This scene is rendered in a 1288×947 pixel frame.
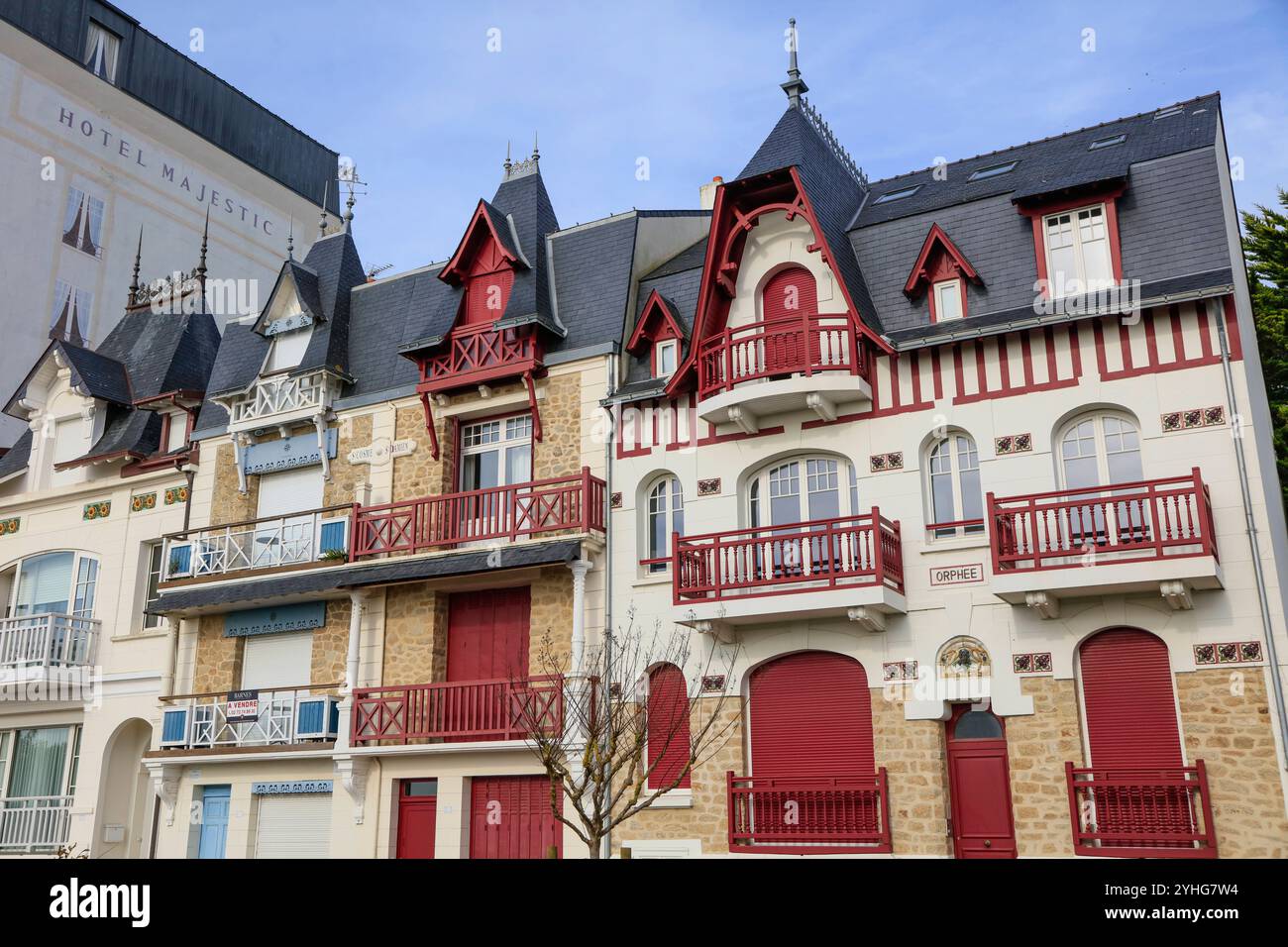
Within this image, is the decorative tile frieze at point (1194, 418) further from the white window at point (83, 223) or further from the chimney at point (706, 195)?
the white window at point (83, 223)

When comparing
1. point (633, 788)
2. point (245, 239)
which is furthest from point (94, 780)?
point (245, 239)

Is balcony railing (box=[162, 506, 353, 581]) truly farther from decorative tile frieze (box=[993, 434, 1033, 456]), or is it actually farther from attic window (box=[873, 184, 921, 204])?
decorative tile frieze (box=[993, 434, 1033, 456])

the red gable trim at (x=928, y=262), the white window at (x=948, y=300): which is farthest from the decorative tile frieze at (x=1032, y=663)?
the red gable trim at (x=928, y=262)

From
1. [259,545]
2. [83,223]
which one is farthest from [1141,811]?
[83,223]

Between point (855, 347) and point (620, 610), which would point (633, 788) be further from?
point (855, 347)

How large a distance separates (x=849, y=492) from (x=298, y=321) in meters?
12.8

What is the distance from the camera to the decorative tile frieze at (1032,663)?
16.5 metres

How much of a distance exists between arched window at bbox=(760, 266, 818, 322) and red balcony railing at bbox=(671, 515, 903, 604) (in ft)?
12.1

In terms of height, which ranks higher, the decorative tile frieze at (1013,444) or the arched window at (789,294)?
the arched window at (789,294)

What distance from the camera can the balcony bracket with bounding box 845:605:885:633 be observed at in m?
17.3

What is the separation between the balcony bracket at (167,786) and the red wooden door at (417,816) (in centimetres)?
523

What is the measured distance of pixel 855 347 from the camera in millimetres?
18453

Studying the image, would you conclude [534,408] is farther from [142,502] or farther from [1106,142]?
[1106,142]

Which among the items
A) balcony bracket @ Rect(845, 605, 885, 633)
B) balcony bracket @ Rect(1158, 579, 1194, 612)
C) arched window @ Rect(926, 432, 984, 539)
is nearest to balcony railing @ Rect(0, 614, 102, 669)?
balcony bracket @ Rect(845, 605, 885, 633)
